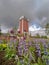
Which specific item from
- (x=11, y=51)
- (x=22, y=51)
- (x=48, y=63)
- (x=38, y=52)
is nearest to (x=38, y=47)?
(x=38, y=52)

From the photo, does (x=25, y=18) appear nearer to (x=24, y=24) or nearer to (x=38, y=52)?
(x=24, y=24)

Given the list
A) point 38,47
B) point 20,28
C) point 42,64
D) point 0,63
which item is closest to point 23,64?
point 42,64

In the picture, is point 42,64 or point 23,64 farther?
point 23,64

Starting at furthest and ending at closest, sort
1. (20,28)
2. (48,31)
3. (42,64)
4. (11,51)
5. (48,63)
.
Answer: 1. (20,28)
2. (48,31)
3. (11,51)
4. (42,64)
5. (48,63)

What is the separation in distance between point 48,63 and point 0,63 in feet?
6.59

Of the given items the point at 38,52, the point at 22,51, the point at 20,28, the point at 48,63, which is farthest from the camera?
the point at 20,28

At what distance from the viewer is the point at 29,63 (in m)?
3.52

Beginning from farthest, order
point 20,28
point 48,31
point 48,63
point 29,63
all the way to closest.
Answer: point 20,28 < point 48,31 < point 29,63 < point 48,63

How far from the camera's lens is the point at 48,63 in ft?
9.47

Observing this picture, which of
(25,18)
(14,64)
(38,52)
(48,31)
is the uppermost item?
(25,18)

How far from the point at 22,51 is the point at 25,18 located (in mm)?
22171

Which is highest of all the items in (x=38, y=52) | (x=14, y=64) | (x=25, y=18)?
(x=25, y=18)

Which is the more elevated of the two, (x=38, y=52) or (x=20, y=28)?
(x=20, y=28)

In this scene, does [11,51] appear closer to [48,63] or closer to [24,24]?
[48,63]
